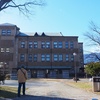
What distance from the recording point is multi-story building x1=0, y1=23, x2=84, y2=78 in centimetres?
6712

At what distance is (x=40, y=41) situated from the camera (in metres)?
68.5

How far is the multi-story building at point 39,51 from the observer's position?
67.1m

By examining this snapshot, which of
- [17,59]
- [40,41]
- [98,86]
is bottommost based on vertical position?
[98,86]

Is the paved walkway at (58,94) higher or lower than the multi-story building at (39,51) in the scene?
lower

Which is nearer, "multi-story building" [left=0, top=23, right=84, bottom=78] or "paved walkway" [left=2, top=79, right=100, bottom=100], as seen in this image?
"paved walkway" [left=2, top=79, right=100, bottom=100]

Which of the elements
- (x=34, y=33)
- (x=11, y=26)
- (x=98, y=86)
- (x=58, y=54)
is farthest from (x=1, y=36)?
(x=98, y=86)

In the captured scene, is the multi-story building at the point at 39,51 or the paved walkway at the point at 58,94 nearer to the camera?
the paved walkway at the point at 58,94

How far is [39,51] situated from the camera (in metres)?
Result: 68.1

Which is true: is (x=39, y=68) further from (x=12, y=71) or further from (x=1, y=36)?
(x=1, y=36)

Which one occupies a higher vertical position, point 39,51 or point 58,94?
point 39,51

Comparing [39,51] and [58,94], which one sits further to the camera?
[39,51]

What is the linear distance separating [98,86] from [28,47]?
51.7 m

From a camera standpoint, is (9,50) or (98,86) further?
(9,50)

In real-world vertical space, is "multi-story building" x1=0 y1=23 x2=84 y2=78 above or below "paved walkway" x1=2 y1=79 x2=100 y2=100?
above
